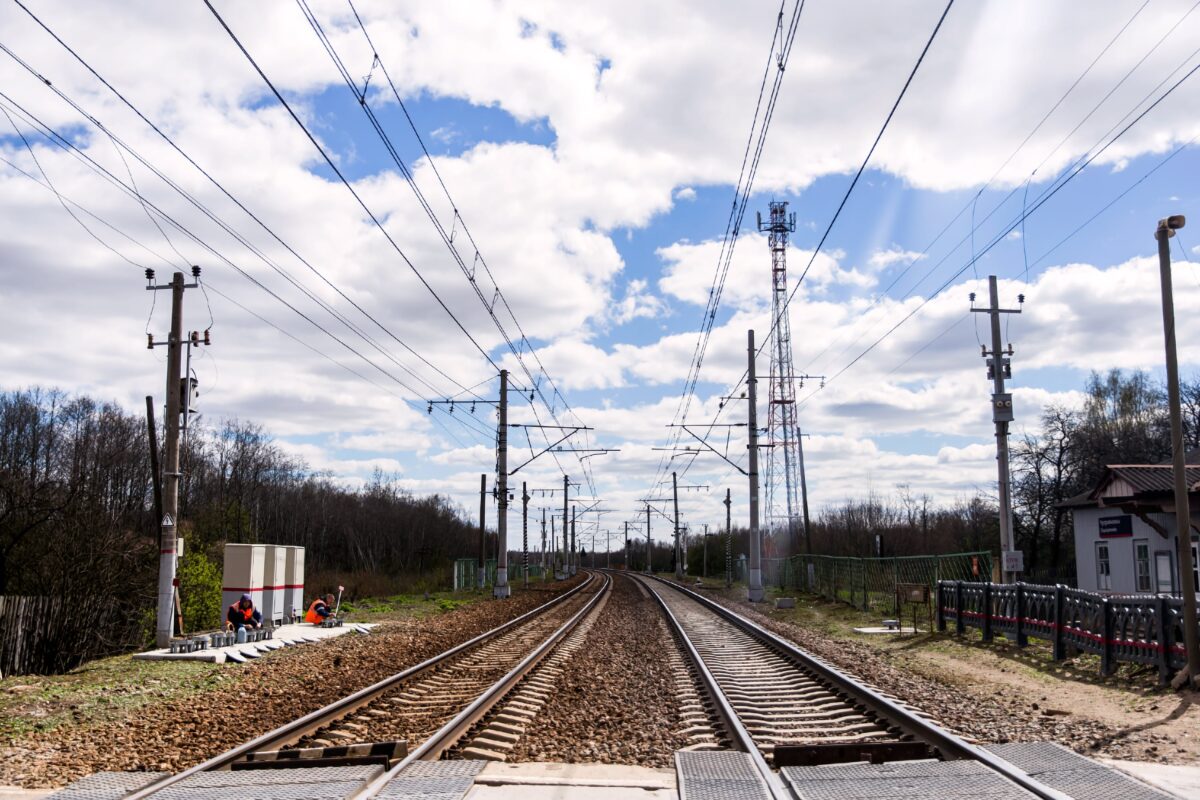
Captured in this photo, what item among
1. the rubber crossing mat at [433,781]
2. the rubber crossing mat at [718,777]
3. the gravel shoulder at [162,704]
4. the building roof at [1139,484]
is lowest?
the gravel shoulder at [162,704]

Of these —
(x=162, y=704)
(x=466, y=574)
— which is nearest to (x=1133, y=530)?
(x=162, y=704)

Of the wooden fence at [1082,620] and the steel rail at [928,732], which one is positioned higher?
the wooden fence at [1082,620]

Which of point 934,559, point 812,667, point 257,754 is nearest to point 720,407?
point 934,559

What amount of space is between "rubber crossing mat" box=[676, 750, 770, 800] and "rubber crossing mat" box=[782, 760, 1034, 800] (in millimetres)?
294

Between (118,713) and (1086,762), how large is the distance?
1008 centimetres

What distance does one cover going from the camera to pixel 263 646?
18250mm

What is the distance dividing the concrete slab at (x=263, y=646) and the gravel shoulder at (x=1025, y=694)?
1002 centimetres

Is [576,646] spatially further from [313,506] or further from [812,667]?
[313,506]

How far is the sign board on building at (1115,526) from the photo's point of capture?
29.1 meters

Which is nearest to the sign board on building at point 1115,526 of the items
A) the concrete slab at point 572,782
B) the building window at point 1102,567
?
the building window at point 1102,567

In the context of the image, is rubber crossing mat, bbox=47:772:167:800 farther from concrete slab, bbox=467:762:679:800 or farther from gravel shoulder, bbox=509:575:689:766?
gravel shoulder, bbox=509:575:689:766

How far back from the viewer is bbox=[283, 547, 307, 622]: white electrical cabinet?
23.6 metres

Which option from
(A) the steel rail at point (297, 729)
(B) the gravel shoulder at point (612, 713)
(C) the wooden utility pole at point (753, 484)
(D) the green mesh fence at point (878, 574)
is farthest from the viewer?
(C) the wooden utility pole at point (753, 484)

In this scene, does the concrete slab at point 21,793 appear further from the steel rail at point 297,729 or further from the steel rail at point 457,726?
the steel rail at point 457,726
